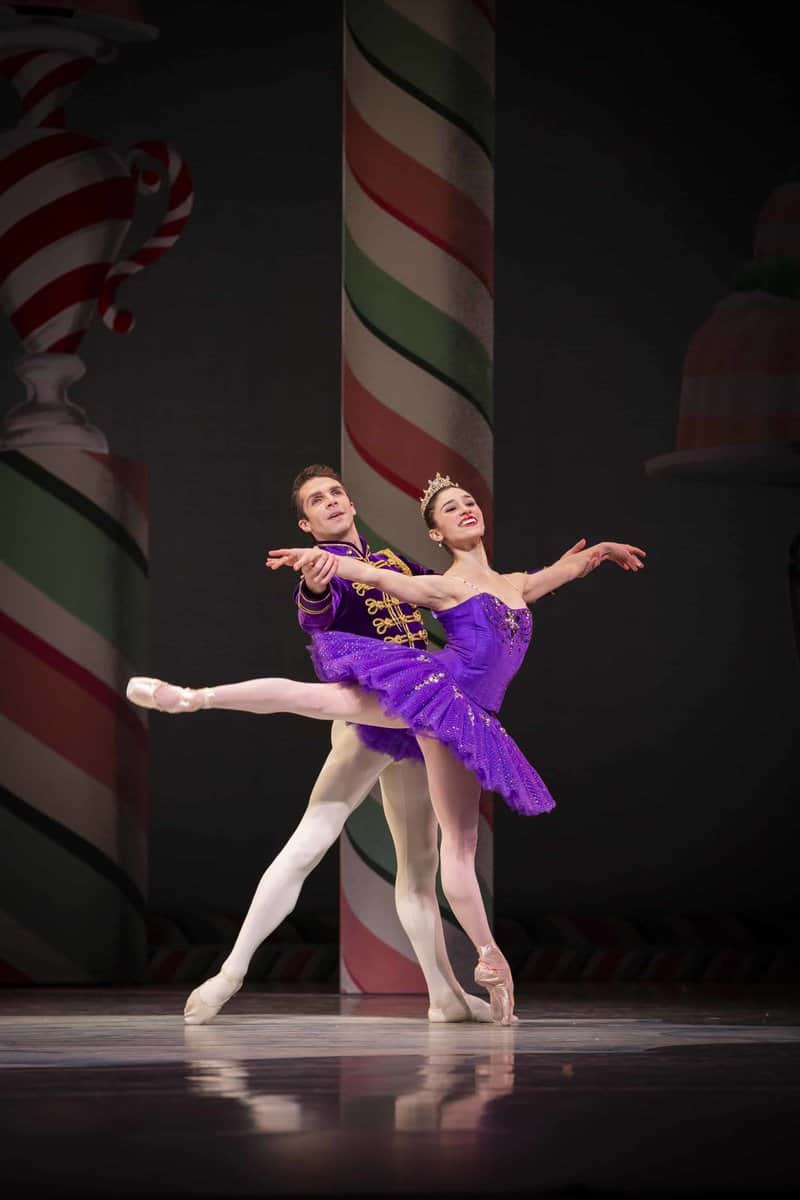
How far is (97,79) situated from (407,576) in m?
3.66

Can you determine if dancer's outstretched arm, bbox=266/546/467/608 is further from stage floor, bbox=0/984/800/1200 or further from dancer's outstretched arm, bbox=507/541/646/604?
stage floor, bbox=0/984/800/1200

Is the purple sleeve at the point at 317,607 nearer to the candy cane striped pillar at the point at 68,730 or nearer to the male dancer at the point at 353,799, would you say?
the male dancer at the point at 353,799

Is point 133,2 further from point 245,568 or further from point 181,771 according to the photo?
point 181,771

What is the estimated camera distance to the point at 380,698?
458 centimetres

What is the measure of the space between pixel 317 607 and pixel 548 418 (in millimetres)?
3058

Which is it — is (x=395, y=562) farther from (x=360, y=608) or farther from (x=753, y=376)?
(x=753, y=376)

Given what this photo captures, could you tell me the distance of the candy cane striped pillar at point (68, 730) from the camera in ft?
20.0

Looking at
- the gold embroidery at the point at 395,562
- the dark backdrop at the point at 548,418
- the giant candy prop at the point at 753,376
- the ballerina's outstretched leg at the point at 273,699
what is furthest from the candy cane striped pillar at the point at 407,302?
the dark backdrop at the point at 548,418

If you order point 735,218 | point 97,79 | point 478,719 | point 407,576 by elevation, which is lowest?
point 478,719

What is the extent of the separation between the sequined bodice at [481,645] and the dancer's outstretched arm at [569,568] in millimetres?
195

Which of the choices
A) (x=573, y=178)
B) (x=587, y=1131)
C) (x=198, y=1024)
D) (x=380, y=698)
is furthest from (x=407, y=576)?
(x=573, y=178)

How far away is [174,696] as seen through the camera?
14.4 feet

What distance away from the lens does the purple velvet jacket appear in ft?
15.7

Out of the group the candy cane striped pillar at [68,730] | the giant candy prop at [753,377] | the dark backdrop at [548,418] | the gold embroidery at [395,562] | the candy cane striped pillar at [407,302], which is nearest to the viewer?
the gold embroidery at [395,562]
